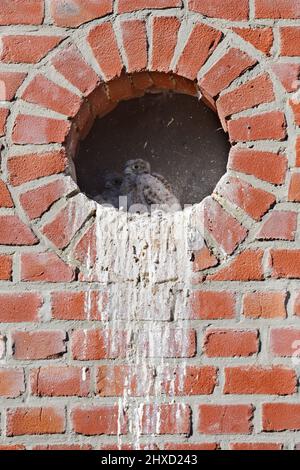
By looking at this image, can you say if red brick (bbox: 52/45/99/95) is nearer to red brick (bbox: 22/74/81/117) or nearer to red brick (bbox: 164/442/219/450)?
red brick (bbox: 22/74/81/117)

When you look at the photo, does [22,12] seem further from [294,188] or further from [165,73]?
[294,188]

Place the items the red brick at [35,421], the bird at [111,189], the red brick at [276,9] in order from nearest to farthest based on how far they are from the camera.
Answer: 1. the red brick at [35,421]
2. the red brick at [276,9]
3. the bird at [111,189]

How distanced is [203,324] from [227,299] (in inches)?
3.8

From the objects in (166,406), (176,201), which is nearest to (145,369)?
(166,406)

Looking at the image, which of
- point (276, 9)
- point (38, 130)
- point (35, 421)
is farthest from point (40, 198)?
point (276, 9)

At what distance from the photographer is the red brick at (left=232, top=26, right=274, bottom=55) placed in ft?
8.25

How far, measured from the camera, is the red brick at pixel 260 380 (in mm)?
2434

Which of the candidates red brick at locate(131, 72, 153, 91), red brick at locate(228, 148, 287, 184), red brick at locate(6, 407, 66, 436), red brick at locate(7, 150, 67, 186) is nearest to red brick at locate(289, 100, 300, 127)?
red brick at locate(228, 148, 287, 184)

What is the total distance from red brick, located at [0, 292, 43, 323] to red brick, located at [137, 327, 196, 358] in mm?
304

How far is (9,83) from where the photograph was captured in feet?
8.21

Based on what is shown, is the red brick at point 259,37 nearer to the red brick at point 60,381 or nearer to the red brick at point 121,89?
the red brick at point 121,89

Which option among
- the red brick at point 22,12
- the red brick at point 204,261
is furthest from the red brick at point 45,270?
the red brick at point 22,12

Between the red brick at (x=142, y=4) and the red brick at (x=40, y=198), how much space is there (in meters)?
0.54

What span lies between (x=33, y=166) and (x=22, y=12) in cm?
45
